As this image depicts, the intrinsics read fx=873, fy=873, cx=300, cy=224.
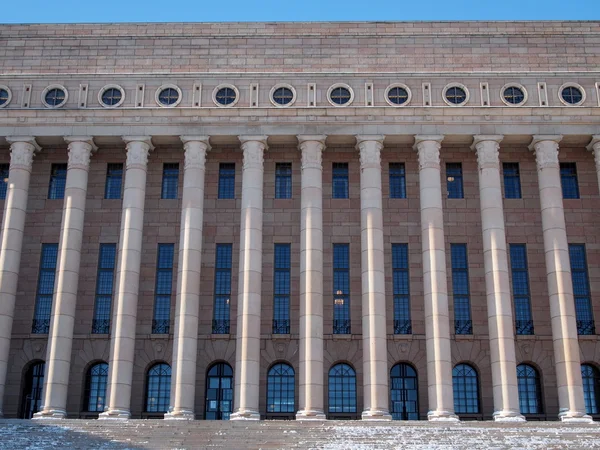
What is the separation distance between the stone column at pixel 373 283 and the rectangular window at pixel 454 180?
4444 millimetres

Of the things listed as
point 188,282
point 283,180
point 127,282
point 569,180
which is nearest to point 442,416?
point 188,282

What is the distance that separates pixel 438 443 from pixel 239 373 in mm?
10347

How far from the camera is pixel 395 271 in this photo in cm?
4438

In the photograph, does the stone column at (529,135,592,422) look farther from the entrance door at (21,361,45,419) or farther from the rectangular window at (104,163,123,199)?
the entrance door at (21,361,45,419)

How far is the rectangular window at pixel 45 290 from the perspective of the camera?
4378cm

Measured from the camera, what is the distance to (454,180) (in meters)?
46.0

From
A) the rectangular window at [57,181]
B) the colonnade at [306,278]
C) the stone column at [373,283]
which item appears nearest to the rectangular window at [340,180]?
the colonnade at [306,278]

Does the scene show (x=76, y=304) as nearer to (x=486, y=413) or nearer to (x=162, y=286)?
(x=162, y=286)

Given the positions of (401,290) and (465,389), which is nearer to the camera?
(465,389)

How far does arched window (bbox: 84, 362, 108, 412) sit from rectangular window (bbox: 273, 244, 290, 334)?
28.8 feet

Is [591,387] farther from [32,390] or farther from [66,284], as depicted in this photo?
[32,390]

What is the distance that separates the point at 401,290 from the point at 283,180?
27.9ft

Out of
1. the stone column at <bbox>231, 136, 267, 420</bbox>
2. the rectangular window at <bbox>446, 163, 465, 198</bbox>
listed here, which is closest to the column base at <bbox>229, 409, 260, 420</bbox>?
the stone column at <bbox>231, 136, 267, 420</bbox>

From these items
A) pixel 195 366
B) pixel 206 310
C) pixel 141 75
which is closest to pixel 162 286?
pixel 206 310
